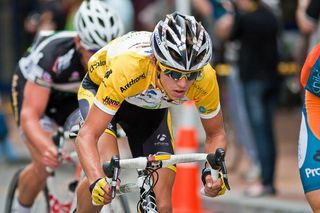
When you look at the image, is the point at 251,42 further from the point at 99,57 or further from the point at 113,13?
the point at 99,57

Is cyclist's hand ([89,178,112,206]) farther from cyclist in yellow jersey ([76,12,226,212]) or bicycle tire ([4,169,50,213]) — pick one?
bicycle tire ([4,169,50,213])

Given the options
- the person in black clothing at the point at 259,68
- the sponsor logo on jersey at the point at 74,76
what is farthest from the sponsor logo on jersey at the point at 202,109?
the person in black clothing at the point at 259,68

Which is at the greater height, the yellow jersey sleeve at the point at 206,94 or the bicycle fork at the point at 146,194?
the yellow jersey sleeve at the point at 206,94

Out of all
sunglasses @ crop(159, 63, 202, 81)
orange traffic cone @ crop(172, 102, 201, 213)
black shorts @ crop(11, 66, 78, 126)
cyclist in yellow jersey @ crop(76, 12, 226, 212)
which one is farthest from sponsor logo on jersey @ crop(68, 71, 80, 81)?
orange traffic cone @ crop(172, 102, 201, 213)

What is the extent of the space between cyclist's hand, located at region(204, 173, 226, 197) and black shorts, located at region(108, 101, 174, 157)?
666 mm

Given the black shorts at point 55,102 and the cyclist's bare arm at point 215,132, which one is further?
the black shorts at point 55,102

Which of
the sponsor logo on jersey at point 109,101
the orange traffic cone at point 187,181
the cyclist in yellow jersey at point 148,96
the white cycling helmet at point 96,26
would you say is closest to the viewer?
the cyclist in yellow jersey at point 148,96

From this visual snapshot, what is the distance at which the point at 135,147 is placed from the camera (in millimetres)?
7344

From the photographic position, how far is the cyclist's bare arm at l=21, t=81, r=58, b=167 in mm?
8148

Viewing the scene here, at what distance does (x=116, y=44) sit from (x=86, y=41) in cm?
112

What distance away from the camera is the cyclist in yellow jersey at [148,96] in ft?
21.3

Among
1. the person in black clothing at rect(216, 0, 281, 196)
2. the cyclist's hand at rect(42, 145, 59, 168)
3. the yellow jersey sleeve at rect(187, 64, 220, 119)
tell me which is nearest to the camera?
the yellow jersey sleeve at rect(187, 64, 220, 119)

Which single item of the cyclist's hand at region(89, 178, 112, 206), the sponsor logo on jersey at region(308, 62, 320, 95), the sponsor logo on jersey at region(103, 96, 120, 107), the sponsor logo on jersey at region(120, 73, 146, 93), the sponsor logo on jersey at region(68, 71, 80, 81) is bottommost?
the sponsor logo on jersey at region(68, 71, 80, 81)

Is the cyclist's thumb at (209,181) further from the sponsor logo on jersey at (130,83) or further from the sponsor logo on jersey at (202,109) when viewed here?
A: the sponsor logo on jersey at (130,83)
